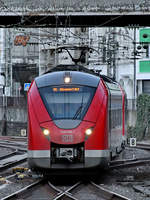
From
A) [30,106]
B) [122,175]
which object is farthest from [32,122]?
[122,175]

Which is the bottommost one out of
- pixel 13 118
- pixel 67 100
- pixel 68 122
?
pixel 13 118

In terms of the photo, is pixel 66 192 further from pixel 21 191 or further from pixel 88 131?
pixel 88 131

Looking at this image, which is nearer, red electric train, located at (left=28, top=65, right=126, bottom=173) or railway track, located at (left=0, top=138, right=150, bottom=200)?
railway track, located at (left=0, top=138, right=150, bottom=200)

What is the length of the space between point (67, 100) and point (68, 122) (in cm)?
59

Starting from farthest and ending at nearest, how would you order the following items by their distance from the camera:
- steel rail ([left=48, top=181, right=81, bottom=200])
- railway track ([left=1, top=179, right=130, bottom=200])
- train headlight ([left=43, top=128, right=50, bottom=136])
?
train headlight ([left=43, top=128, right=50, bottom=136]) → railway track ([left=1, top=179, right=130, bottom=200]) → steel rail ([left=48, top=181, right=81, bottom=200])

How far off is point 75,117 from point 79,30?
3091 cm

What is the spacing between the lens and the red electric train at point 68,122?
41.4 feet

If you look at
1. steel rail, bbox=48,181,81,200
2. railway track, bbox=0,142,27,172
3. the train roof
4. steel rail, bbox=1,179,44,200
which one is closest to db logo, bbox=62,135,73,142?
steel rail, bbox=48,181,81,200

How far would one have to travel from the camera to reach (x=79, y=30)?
43125 millimetres

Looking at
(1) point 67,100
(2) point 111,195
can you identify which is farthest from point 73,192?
(1) point 67,100

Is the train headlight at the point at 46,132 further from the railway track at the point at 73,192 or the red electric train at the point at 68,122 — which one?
the railway track at the point at 73,192

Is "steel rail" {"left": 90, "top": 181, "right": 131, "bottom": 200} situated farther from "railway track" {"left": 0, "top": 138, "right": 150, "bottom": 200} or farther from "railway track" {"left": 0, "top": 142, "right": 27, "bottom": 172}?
"railway track" {"left": 0, "top": 142, "right": 27, "bottom": 172}

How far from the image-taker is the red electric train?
12.6 metres

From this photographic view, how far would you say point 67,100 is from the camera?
42.6 ft
